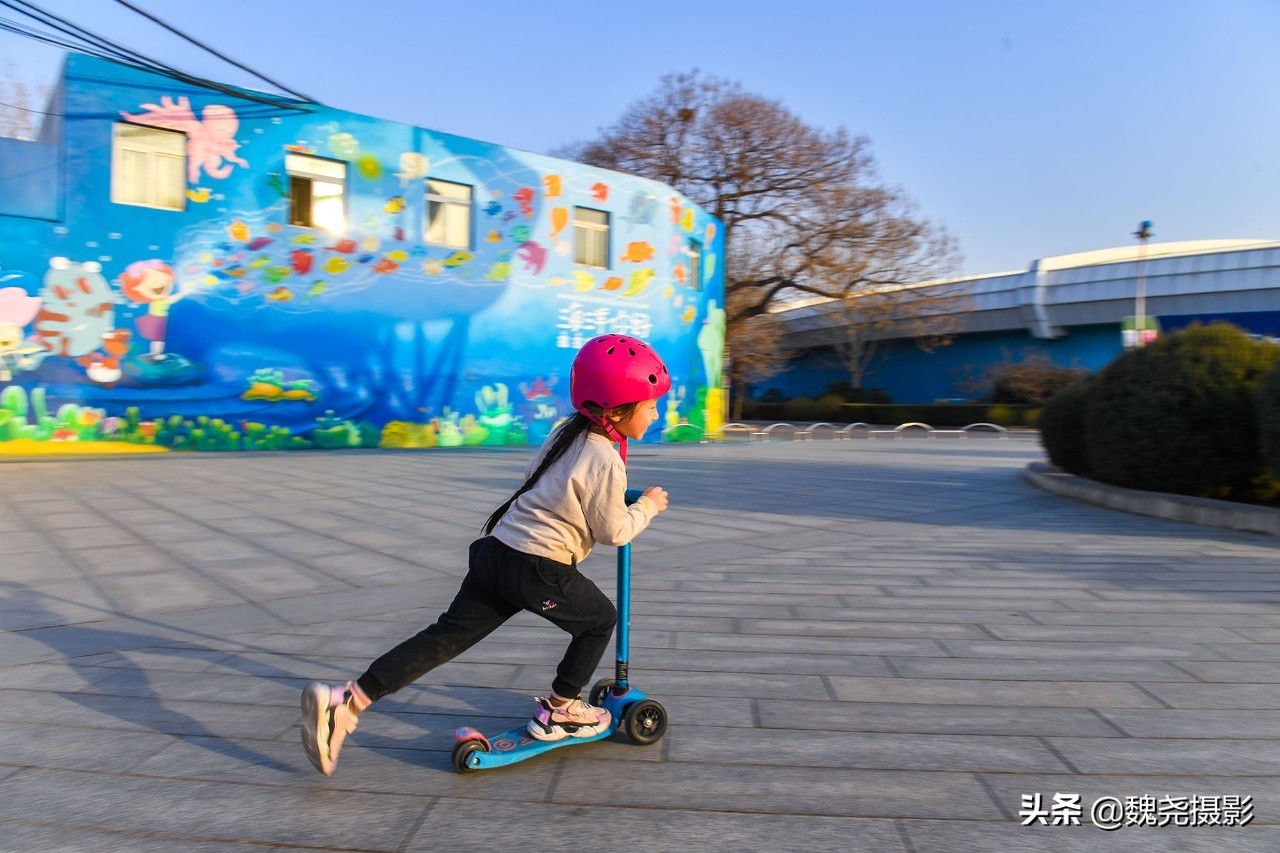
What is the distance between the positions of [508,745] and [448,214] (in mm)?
16421

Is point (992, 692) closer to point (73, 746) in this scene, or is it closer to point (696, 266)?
point (73, 746)

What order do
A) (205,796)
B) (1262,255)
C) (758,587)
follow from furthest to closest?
(1262,255) → (758,587) → (205,796)

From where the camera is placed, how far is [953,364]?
4856 cm

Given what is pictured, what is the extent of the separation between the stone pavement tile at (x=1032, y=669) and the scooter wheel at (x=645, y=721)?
1315 mm

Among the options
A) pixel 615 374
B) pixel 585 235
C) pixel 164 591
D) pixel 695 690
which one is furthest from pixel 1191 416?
→ pixel 585 235

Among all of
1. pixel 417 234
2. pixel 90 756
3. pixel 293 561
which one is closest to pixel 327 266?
pixel 417 234

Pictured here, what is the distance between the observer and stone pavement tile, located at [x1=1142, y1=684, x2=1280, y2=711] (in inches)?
139

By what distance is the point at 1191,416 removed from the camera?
8.73 metres

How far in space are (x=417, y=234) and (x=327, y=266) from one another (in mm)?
1948

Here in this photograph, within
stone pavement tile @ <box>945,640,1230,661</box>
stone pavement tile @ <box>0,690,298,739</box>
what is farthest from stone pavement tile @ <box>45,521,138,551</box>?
stone pavement tile @ <box>945,640,1230,661</box>

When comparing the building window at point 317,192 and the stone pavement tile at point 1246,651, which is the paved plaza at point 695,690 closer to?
the stone pavement tile at point 1246,651

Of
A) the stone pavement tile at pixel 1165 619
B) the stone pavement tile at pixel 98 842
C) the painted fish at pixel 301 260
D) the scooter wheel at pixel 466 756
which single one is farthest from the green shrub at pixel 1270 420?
the painted fish at pixel 301 260

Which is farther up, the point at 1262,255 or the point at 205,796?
the point at 1262,255

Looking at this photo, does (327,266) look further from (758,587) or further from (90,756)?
(90,756)
